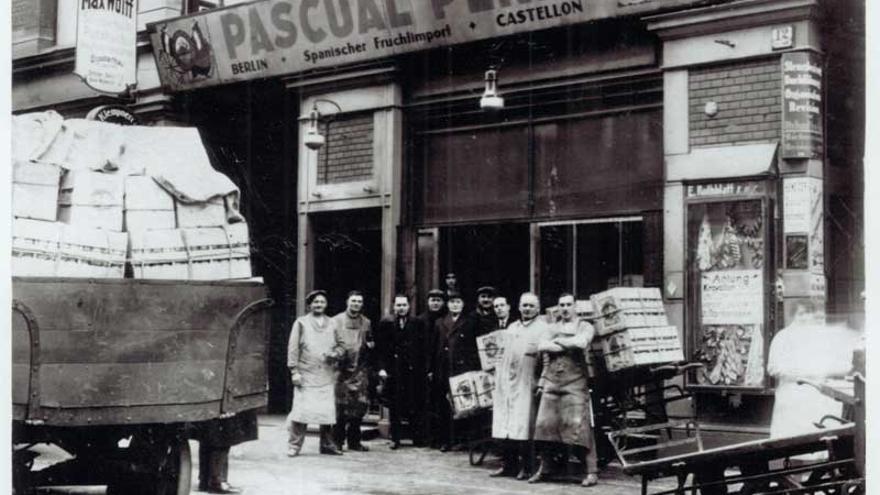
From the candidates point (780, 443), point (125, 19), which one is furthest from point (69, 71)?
point (780, 443)

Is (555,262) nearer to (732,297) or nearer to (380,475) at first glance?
(732,297)

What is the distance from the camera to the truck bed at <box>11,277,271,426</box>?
6.55 meters

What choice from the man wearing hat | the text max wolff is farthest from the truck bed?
the text max wolff

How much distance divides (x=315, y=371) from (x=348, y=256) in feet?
8.35

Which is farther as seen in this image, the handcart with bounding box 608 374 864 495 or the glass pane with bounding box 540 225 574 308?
the glass pane with bounding box 540 225 574 308

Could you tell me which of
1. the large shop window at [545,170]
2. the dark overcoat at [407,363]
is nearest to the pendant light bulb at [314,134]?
the large shop window at [545,170]

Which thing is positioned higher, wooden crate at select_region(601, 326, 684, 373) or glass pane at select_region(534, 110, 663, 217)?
glass pane at select_region(534, 110, 663, 217)

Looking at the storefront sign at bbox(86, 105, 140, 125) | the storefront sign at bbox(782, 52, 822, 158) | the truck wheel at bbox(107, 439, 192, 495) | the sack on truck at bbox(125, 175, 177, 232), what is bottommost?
the truck wheel at bbox(107, 439, 192, 495)

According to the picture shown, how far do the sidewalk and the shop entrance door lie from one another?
2.57m

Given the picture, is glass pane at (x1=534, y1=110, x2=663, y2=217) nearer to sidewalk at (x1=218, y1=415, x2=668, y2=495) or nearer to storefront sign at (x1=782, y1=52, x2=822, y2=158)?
storefront sign at (x1=782, y1=52, x2=822, y2=158)

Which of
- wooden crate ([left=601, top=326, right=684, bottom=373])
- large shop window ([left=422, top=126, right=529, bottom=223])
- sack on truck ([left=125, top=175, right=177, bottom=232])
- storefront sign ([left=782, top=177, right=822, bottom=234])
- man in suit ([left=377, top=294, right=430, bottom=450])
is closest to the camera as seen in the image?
sack on truck ([left=125, top=175, right=177, bottom=232])

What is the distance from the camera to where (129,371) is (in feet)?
22.4

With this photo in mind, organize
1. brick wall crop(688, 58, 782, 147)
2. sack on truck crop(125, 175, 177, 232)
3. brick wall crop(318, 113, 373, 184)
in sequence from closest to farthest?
sack on truck crop(125, 175, 177, 232) < brick wall crop(688, 58, 782, 147) < brick wall crop(318, 113, 373, 184)


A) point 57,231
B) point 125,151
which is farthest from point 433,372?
point 57,231
